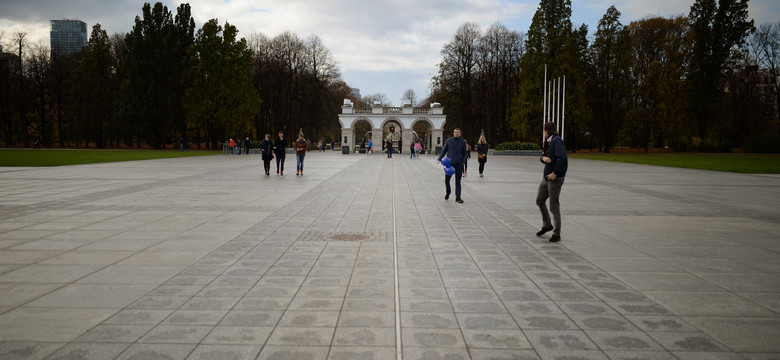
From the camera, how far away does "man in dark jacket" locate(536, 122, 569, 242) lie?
7.51 metres

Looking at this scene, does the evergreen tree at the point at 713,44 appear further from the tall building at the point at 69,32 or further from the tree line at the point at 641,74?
the tall building at the point at 69,32

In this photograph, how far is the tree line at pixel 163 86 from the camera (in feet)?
176

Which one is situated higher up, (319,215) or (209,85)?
(209,85)

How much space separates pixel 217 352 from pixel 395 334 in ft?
4.19

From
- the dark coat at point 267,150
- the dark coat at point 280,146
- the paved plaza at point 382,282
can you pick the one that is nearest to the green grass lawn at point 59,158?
the dark coat at point 267,150

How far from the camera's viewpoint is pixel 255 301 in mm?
4551

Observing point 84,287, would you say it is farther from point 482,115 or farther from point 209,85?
point 482,115

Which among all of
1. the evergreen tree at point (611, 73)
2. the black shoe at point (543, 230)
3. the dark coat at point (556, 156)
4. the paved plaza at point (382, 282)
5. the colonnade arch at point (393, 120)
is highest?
the evergreen tree at point (611, 73)

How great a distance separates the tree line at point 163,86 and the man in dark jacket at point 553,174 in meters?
49.0

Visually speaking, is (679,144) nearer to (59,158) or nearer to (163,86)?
(59,158)

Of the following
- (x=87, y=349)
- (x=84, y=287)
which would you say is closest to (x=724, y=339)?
A: (x=87, y=349)

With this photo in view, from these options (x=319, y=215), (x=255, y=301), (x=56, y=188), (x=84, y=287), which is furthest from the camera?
(x=56, y=188)

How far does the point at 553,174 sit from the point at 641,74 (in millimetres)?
53683

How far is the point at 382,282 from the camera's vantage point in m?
5.19
